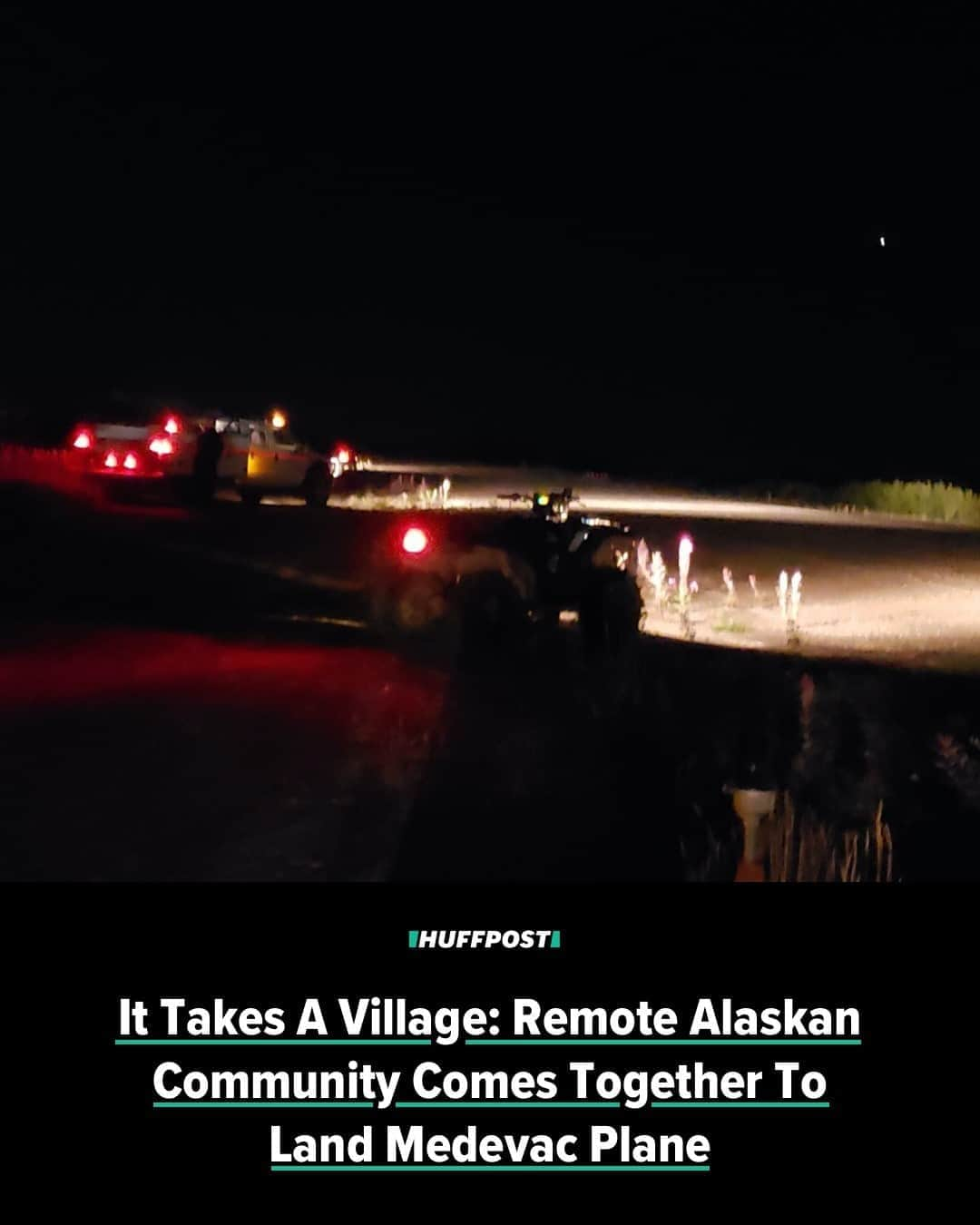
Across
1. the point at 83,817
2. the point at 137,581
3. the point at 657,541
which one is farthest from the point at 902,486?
the point at 83,817

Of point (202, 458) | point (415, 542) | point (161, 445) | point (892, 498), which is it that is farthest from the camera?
point (892, 498)

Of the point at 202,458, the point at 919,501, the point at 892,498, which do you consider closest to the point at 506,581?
the point at 202,458

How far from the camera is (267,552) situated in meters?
30.6

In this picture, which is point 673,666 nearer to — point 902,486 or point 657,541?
point 657,541

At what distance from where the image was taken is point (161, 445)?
3578cm

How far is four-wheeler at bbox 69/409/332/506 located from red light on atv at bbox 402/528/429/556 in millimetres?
17758

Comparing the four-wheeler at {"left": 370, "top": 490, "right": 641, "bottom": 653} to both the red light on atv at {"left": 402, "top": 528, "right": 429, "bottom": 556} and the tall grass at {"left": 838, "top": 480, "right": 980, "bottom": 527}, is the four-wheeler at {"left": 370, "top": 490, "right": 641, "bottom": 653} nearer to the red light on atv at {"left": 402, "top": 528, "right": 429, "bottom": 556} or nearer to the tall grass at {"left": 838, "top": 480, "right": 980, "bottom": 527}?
the red light on atv at {"left": 402, "top": 528, "right": 429, "bottom": 556}

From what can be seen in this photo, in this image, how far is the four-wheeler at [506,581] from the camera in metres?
18.6

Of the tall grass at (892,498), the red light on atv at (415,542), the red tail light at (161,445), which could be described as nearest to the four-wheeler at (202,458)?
the red tail light at (161,445)

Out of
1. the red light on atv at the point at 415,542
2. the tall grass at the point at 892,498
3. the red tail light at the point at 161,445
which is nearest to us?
the red light on atv at the point at 415,542

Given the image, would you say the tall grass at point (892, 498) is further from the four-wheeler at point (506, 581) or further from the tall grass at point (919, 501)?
the four-wheeler at point (506, 581)

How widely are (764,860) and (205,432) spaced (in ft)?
93.2

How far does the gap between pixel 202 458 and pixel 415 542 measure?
18853mm

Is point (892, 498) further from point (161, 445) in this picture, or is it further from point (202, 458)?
point (161, 445)
